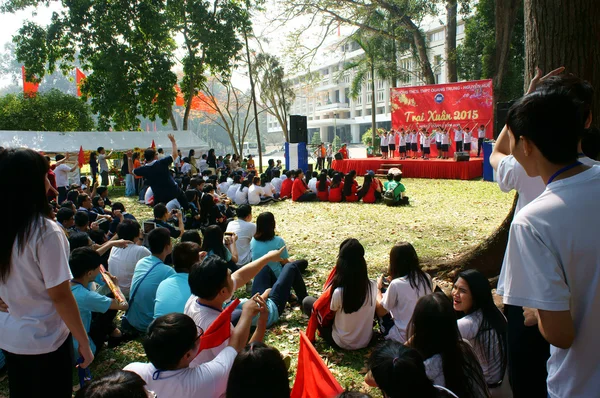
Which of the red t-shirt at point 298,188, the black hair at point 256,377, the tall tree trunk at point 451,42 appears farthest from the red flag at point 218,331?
the tall tree trunk at point 451,42

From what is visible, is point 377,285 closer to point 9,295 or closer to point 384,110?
point 9,295

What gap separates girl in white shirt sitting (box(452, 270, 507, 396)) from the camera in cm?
273

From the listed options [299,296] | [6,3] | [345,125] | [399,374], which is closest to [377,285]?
[299,296]

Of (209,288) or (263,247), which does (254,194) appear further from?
(209,288)

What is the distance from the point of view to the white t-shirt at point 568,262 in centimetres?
134

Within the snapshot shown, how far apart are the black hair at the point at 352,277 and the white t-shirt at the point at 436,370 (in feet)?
4.54

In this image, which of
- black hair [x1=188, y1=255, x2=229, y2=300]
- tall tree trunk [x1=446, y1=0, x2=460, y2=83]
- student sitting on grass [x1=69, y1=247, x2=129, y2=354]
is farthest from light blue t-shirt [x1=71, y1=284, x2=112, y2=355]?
tall tree trunk [x1=446, y1=0, x2=460, y2=83]

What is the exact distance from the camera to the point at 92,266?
351 cm

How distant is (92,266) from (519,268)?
3.21 m

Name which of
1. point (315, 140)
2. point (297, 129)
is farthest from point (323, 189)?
point (315, 140)

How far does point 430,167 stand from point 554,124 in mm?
16447

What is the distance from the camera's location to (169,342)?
2.09 meters

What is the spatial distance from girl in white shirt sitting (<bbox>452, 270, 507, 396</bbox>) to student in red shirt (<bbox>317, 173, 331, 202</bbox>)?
31.9ft

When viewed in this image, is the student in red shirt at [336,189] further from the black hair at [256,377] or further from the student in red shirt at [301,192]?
the black hair at [256,377]
